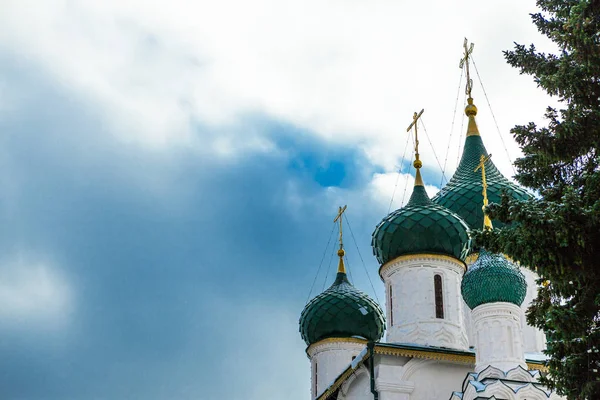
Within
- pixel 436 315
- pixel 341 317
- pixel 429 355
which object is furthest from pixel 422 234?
pixel 341 317

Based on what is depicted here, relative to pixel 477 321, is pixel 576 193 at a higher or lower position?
lower

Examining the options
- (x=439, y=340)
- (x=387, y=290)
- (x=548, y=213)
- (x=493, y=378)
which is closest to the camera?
(x=548, y=213)

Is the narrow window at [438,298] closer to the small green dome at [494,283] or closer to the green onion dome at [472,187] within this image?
the small green dome at [494,283]

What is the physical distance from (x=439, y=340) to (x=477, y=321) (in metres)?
1.91

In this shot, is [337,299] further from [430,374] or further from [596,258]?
[596,258]

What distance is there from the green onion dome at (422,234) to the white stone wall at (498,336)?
8.43ft

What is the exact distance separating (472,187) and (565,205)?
11.5m

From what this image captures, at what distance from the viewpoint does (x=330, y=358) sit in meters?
17.8

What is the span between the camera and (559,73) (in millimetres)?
8047

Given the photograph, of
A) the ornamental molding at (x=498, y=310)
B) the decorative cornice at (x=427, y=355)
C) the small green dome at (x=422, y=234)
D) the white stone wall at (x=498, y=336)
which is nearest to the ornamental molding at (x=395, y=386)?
the decorative cornice at (x=427, y=355)

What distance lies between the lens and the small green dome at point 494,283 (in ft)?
44.8

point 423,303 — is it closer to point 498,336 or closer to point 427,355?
point 427,355

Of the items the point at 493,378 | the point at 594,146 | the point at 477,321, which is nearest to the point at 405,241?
the point at 477,321

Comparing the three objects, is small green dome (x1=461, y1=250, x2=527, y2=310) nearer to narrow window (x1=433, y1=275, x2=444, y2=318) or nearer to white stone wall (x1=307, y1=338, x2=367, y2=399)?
narrow window (x1=433, y1=275, x2=444, y2=318)
